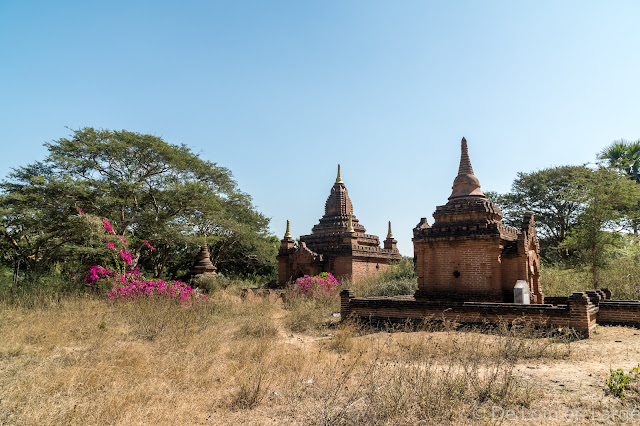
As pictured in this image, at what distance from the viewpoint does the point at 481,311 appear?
10.3 meters

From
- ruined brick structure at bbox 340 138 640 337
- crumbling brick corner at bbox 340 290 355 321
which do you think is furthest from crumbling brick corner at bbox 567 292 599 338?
crumbling brick corner at bbox 340 290 355 321

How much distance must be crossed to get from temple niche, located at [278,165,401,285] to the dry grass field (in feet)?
44.1

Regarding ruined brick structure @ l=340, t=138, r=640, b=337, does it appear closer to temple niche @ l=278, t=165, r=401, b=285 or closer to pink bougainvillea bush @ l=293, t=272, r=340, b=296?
pink bougainvillea bush @ l=293, t=272, r=340, b=296

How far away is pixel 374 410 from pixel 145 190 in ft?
61.1

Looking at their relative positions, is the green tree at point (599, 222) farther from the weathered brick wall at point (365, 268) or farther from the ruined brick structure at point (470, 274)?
the weathered brick wall at point (365, 268)

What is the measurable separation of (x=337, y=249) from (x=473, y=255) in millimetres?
12143

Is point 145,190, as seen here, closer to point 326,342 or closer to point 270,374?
point 326,342

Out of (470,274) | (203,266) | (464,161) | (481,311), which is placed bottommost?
(481,311)

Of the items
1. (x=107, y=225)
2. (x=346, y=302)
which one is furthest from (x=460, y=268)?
(x=107, y=225)

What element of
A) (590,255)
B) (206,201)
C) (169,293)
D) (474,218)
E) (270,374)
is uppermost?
(206,201)

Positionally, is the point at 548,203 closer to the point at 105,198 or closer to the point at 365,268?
the point at 365,268

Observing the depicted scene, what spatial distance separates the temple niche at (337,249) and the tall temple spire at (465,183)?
10.3 metres

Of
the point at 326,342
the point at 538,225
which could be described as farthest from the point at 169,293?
the point at 538,225

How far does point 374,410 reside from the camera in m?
4.85
